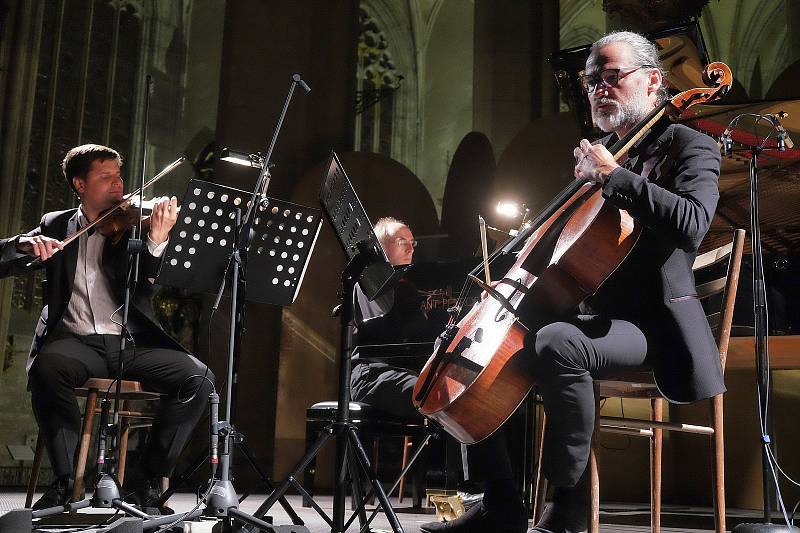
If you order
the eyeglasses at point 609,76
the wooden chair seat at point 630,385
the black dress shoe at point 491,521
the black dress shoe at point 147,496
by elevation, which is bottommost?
the black dress shoe at point 147,496

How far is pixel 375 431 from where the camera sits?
3.57 m

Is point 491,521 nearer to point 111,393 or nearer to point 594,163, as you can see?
point 594,163

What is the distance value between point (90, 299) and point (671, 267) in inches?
101

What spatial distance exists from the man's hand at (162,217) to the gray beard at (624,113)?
1801 millimetres

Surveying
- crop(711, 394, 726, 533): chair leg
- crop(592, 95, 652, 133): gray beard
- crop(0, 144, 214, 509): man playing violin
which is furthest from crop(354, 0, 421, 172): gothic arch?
crop(592, 95, 652, 133): gray beard

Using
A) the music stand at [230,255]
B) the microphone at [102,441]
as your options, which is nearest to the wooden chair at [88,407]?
the microphone at [102,441]

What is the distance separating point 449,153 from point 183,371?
13.8 meters

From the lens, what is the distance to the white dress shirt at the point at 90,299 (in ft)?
12.5

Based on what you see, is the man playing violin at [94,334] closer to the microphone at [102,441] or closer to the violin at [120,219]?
the violin at [120,219]

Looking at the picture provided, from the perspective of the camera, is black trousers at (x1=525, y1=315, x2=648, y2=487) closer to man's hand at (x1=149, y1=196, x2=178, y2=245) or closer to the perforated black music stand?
the perforated black music stand

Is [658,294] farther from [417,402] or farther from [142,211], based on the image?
[142,211]

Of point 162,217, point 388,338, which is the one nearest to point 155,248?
point 162,217

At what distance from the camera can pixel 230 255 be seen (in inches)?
123

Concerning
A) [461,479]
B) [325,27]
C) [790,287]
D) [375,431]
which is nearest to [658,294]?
[375,431]
